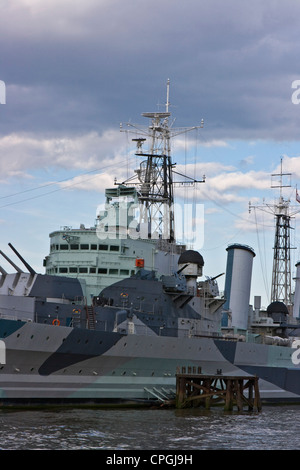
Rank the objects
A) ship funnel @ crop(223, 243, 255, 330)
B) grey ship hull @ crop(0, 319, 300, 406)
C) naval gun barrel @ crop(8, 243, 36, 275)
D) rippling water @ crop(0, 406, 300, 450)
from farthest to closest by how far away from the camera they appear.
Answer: ship funnel @ crop(223, 243, 255, 330)
naval gun barrel @ crop(8, 243, 36, 275)
grey ship hull @ crop(0, 319, 300, 406)
rippling water @ crop(0, 406, 300, 450)

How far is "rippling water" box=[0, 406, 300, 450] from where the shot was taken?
722 inches

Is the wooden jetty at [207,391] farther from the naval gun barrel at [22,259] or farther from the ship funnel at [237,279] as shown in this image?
the ship funnel at [237,279]

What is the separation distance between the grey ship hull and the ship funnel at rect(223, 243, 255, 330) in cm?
550

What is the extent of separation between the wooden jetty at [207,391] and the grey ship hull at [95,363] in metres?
0.78

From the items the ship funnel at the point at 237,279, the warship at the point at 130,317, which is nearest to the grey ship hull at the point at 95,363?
the warship at the point at 130,317

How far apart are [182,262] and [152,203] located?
4.81 meters

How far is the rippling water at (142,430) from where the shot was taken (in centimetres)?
1834

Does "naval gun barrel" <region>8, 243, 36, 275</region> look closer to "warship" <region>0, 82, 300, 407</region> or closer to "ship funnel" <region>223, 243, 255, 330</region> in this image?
"warship" <region>0, 82, 300, 407</region>

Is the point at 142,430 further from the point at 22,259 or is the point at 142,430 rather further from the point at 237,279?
the point at 237,279

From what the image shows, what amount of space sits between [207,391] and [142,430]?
7.34 meters

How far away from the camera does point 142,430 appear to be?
68.5ft

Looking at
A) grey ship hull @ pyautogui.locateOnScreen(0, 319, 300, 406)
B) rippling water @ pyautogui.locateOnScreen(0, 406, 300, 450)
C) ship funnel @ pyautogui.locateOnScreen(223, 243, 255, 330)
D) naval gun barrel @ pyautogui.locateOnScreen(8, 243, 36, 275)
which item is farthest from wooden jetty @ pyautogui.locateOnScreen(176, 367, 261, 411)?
ship funnel @ pyautogui.locateOnScreen(223, 243, 255, 330)
